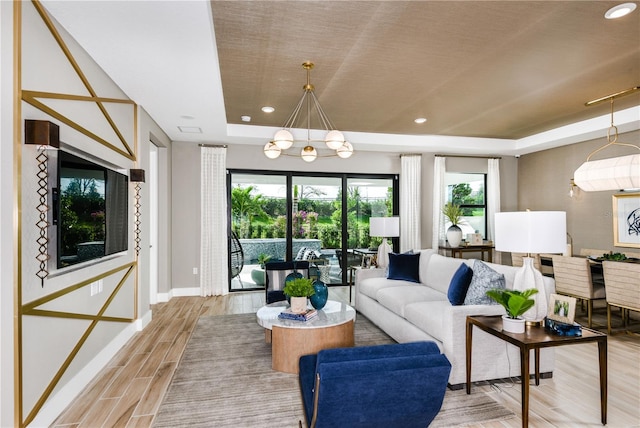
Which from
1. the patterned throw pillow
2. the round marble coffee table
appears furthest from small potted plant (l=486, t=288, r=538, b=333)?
the round marble coffee table

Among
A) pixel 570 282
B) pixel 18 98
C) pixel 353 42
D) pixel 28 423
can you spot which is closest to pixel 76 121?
pixel 18 98

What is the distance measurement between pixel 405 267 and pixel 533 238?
2373 mm

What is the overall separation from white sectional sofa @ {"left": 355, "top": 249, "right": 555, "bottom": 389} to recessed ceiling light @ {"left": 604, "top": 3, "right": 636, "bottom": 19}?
202cm

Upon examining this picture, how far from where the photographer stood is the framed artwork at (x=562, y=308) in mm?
2916

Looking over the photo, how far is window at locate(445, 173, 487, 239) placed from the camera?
285 inches

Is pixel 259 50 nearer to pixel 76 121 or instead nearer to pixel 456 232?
pixel 76 121

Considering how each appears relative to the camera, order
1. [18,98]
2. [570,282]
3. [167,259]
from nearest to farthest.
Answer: [18,98] → [570,282] → [167,259]

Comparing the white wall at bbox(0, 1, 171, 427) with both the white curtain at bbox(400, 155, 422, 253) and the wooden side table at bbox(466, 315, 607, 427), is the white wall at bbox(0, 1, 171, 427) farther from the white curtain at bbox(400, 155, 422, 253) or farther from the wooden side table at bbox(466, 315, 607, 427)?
the white curtain at bbox(400, 155, 422, 253)

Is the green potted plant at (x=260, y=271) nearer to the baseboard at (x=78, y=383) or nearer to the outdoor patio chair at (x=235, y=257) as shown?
the outdoor patio chair at (x=235, y=257)

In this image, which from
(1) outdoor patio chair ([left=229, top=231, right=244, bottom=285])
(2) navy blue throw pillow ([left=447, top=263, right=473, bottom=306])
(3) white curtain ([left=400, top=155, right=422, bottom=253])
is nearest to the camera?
(2) navy blue throw pillow ([left=447, top=263, right=473, bottom=306])

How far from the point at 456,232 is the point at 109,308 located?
558 cm

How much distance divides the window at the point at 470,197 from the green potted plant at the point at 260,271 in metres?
3.79

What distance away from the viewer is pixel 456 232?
660 cm

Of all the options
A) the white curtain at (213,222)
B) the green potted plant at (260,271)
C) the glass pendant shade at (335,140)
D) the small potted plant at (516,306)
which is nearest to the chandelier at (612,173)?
the small potted plant at (516,306)
